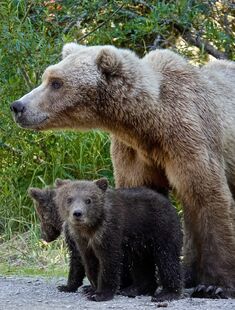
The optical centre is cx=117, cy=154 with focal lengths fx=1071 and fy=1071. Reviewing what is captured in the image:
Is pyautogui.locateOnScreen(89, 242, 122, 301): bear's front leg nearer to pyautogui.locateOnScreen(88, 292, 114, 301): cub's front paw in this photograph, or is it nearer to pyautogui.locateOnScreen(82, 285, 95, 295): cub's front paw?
pyautogui.locateOnScreen(88, 292, 114, 301): cub's front paw

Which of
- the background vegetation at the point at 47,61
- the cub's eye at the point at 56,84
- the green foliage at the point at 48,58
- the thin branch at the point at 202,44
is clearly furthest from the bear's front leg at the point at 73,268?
the thin branch at the point at 202,44

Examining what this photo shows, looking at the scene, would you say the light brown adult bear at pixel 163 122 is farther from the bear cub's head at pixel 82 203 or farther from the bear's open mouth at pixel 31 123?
the bear cub's head at pixel 82 203

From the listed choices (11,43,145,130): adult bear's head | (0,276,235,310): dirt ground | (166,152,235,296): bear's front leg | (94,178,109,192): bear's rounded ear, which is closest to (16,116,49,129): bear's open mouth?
(11,43,145,130): adult bear's head

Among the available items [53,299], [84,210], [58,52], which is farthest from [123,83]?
[58,52]

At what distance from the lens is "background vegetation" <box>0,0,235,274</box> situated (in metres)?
11.6

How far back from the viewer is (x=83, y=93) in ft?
28.2

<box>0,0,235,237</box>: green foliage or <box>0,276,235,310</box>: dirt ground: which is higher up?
<box>0,0,235,237</box>: green foliage

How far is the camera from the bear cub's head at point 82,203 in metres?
7.81

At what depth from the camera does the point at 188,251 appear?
30.6 feet

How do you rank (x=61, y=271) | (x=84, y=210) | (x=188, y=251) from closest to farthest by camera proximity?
(x=84, y=210) → (x=188, y=251) → (x=61, y=271)

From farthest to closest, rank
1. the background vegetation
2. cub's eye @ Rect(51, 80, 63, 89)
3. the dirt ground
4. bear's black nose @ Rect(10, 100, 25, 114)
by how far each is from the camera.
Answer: the background vegetation, cub's eye @ Rect(51, 80, 63, 89), bear's black nose @ Rect(10, 100, 25, 114), the dirt ground

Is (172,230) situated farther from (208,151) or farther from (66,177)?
(66,177)

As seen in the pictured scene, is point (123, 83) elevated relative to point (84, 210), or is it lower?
elevated

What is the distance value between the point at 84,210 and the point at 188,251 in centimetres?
178
